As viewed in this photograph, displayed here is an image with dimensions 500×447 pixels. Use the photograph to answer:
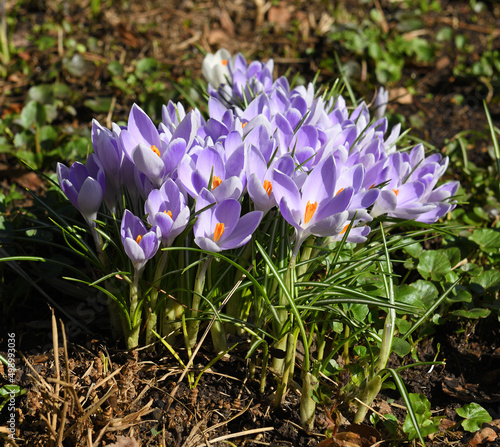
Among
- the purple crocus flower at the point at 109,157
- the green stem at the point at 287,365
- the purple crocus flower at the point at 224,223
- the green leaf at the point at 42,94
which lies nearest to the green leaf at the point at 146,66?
the green leaf at the point at 42,94

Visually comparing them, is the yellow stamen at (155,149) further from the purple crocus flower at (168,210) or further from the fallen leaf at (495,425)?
the fallen leaf at (495,425)

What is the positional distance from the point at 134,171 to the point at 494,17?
370cm

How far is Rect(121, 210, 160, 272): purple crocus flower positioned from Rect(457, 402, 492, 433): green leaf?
0.97 m

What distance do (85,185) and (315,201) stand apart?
0.57 metres

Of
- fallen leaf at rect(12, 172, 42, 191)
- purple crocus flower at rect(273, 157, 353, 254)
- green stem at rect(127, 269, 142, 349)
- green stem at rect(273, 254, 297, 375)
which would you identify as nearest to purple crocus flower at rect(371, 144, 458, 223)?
purple crocus flower at rect(273, 157, 353, 254)

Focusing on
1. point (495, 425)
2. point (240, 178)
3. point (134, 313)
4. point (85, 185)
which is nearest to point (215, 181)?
point (240, 178)

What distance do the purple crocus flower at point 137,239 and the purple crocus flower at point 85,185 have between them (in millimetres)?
107

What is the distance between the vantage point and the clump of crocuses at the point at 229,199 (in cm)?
120

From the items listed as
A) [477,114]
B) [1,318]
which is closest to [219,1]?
[477,114]

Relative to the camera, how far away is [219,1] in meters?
3.77

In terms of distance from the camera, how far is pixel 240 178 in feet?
4.10

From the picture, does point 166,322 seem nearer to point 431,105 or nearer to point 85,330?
point 85,330

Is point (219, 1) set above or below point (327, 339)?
above

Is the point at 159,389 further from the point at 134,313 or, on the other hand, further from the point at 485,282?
the point at 485,282
